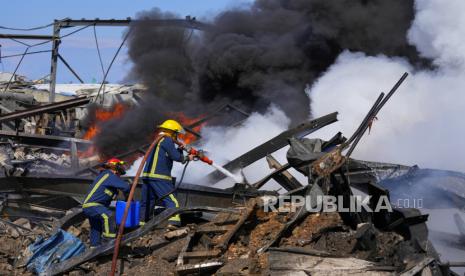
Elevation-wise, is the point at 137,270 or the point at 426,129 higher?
Result: the point at 426,129

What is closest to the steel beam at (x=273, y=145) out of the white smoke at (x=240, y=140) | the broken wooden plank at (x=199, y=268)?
the white smoke at (x=240, y=140)

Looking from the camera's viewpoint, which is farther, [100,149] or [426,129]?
[100,149]

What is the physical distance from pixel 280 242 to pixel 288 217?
527 mm

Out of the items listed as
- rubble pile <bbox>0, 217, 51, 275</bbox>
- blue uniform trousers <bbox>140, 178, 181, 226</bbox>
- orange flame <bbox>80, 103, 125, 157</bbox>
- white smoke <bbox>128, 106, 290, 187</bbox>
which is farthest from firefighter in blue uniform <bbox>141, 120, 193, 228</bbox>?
orange flame <bbox>80, 103, 125, 157</bbox>

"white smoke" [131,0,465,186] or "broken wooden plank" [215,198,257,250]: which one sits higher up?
"white smoke" [131,0,465,186]

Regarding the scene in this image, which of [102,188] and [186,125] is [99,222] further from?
[186,125]

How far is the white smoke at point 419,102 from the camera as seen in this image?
11.7 m

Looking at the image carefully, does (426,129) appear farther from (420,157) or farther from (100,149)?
(100,149)

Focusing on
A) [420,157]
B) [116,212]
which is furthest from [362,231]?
[420,157]

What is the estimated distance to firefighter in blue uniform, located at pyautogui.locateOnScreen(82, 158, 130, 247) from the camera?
6750 mm

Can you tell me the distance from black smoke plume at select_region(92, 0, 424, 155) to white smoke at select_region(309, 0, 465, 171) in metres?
0.89

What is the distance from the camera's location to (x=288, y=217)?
612 cm

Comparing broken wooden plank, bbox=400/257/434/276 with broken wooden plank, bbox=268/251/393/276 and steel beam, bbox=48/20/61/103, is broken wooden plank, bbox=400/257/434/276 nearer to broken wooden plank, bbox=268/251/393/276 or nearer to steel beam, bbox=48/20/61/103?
broken wooden plank, bbox=268/251/393/276

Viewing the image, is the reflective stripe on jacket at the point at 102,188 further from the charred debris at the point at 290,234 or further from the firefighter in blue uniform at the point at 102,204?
the charred debris at the point at 290,234
